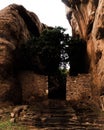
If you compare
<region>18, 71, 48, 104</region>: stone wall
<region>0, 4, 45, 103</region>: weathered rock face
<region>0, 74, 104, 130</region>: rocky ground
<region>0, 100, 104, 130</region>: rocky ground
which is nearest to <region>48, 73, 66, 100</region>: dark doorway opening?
<region>18, 71, 48, 104</region>: stone wall

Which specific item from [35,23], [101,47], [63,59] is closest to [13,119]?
[101,47]

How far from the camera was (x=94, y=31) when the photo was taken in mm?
22938

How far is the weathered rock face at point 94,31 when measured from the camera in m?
21.5

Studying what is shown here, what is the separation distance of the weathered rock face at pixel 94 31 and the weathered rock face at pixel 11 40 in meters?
4.24

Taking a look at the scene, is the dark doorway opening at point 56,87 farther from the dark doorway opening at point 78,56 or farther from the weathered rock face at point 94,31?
the weathered rock face at point 94,31

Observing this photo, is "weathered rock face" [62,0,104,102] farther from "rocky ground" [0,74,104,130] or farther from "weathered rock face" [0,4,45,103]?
"weathered rock face" [0,4,45,103]

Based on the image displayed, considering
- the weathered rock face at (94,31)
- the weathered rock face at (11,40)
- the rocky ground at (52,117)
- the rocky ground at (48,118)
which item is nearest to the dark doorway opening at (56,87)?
the weathered rock face at (11,40)

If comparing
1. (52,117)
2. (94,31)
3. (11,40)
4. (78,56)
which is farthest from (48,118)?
(78,56)

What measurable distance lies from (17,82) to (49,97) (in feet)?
10.2

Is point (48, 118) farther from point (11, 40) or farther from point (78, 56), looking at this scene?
point (78, 56)

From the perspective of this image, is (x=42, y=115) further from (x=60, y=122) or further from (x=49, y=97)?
(x=49, y=97)

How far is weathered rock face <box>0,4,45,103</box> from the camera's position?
22234mm

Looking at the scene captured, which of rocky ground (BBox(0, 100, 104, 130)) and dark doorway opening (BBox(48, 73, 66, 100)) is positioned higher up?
dark doorway opening (BBox(48, 73, 66, 100))

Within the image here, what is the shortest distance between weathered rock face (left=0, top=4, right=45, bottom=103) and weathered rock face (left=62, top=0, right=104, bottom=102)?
167 inches
